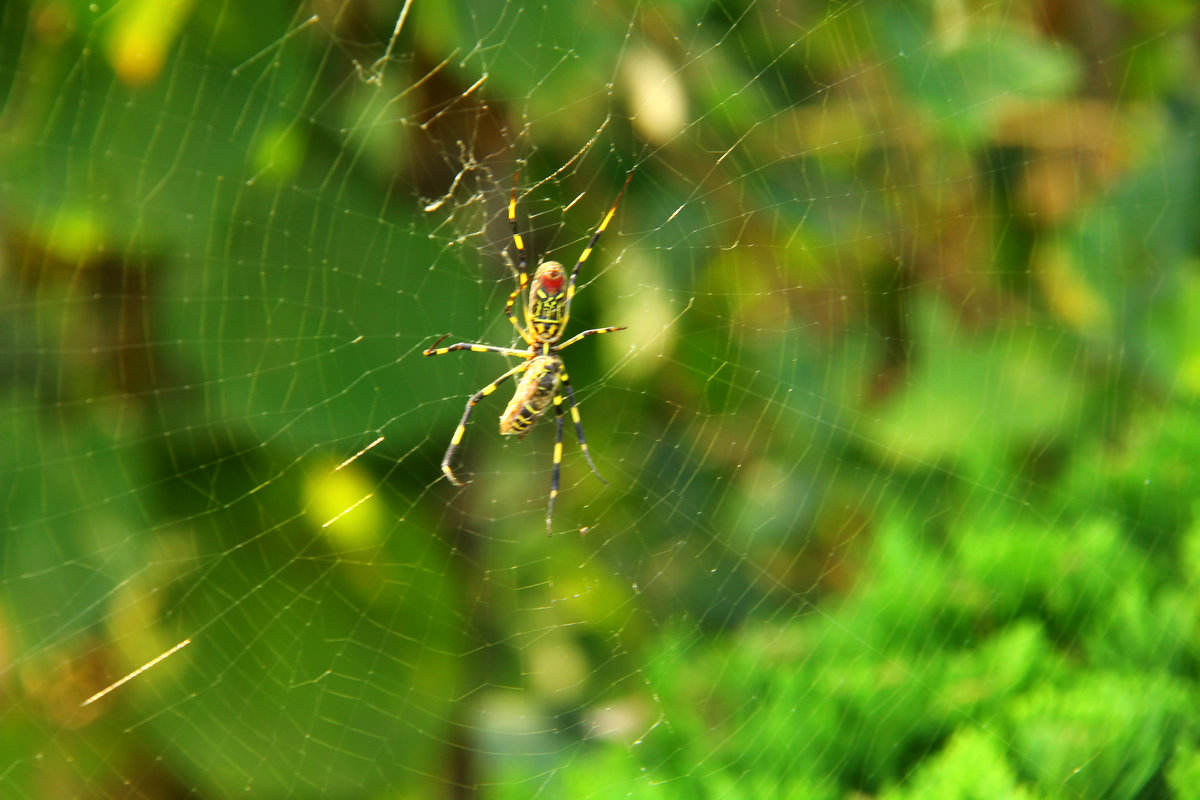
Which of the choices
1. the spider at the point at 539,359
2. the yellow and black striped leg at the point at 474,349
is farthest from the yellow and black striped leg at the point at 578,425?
the yellow and black striped leg at the point at 474,349

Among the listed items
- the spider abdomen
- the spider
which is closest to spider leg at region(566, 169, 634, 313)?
the spider

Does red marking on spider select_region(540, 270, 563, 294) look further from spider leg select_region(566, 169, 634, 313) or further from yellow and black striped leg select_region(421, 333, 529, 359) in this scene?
yellow and black striped leg select_region(421, 333, 529, 359)

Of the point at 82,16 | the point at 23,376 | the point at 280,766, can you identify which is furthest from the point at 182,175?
→ the point at 280,766

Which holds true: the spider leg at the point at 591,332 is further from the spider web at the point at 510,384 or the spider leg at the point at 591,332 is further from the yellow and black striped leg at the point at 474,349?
the yellow and black striped leg at the point at 474,349

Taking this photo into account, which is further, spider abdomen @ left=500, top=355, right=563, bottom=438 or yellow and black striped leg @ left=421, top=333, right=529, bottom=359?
spider abdomen @ left=500, top=355, right=563, bottom=438

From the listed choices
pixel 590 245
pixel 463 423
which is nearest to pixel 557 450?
pixel 463 423

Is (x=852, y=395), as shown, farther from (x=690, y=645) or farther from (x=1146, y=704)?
(x=1146, y=704)
